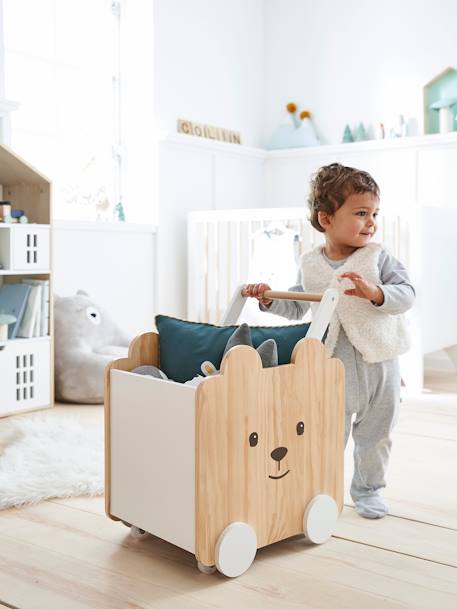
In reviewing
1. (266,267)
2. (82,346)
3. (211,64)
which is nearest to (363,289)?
(82,346)

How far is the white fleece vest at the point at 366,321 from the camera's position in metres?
1.63

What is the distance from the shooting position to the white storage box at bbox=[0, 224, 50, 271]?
2.66 metres

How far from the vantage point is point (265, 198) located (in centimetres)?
441

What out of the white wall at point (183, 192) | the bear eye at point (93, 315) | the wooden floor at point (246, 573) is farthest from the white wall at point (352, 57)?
the wooden floor at point (246, 573)

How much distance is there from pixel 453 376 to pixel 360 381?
1982 mm

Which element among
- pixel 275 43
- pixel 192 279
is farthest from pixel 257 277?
pixel 275 43

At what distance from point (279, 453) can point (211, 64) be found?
305cm

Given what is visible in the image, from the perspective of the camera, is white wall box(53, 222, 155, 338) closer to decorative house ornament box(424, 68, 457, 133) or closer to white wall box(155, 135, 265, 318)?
white wall box(155, 135, 265, 318)

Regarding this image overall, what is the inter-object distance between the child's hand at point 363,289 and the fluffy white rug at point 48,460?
29.8 inches

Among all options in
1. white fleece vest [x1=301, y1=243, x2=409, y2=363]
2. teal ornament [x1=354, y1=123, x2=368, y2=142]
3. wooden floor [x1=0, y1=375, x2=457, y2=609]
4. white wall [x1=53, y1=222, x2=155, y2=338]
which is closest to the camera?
wooden floor [x1=0, y1=375, x2=457, y2=609]

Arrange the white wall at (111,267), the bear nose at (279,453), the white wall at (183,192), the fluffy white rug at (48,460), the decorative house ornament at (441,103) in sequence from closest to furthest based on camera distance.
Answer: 1. the bear nose at (279,453)
2. the fluffy white rug at (48,460)
3. the white wall at (111,267)
4. the decorative house ornament at (441,103)
5. the white wall at (183,192)

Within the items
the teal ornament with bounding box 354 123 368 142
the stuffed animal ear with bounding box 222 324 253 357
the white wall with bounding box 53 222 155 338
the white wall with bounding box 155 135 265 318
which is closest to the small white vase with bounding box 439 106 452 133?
the teal ornament with bounding box 354 123 368 142

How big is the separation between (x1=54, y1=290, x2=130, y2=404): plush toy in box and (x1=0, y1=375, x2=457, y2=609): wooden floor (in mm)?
1113

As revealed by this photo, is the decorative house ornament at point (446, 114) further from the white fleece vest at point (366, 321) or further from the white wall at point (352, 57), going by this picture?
the white fleece vest at point (366, 321)
